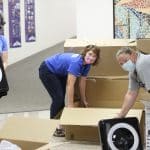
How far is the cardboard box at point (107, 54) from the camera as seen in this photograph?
4.23 m

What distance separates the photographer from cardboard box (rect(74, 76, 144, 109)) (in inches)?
163

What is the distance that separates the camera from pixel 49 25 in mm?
8914

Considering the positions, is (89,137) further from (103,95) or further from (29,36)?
(29,36)

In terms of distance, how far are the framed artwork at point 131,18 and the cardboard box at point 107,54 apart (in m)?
0.98

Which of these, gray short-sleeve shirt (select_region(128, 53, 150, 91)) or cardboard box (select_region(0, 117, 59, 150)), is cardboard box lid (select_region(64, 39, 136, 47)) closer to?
gray short-sleeve shirt (select_region(128, 53, 150, 91))

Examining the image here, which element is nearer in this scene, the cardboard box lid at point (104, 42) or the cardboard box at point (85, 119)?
the cardboard box at point (85, 119)

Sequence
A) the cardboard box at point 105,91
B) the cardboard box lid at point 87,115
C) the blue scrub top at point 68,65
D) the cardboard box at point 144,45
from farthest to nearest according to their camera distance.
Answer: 1. the cardboard box at point 105,91
2. the cardboard box at point 144,45
3. the blue scrub top at point 68,65
4. the cardboard box lid at point 87,115

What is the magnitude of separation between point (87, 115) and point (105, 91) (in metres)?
0.49

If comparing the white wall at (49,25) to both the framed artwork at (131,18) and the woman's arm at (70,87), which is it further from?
the woman's arm at (70,87)

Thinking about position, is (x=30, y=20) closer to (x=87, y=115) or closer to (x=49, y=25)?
(x=49, y=25)

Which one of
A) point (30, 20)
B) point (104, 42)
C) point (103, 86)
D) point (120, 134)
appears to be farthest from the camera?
point (30, 20)

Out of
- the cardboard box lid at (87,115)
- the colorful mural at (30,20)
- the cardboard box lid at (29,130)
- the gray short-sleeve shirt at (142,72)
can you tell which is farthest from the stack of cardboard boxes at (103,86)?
the colorful mural at (30,20)

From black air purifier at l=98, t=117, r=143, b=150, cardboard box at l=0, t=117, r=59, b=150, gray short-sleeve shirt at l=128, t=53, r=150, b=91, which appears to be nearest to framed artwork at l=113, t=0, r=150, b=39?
gray short-sleeve shirt at l=128, t=53, r=150, b=91

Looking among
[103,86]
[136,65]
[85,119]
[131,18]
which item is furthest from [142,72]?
[131,18]
